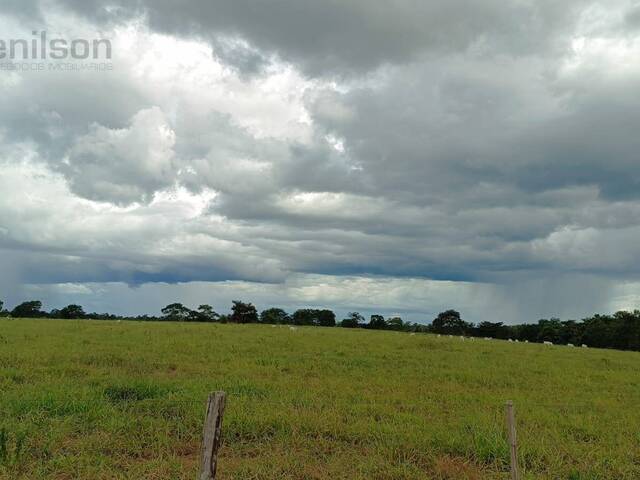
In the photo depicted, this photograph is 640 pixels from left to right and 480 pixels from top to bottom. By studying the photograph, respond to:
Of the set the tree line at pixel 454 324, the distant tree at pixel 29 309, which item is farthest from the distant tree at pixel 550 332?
the distant tree at pixel 29 309

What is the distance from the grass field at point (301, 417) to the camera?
7.16 meters

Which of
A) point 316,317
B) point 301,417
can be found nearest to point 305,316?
point 316,317

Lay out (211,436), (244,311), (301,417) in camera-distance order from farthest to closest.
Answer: (244,311) < (301,417) < (211,436)

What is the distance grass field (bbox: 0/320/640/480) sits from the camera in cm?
716

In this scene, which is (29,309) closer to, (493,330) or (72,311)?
(72,311)

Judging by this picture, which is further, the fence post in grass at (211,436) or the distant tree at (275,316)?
the distant tree at (275,316)

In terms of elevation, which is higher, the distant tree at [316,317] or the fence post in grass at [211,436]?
the fence post in grass at [211,436]

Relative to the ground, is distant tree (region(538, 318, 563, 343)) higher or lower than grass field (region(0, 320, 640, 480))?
lower

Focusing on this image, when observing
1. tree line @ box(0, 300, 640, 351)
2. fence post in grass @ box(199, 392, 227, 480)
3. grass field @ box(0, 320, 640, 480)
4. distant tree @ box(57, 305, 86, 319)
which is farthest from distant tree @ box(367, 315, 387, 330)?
fence post in grass @ box(199, 392, 227, 480)

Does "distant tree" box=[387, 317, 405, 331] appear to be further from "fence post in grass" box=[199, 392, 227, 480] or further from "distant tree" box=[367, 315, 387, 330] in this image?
"fence post in grass" box=[199, 392, 227, 480]

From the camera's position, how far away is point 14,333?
70.9 ft

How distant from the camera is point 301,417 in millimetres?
8961

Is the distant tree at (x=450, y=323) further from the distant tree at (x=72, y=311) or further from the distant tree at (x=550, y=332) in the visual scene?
the distant tree at (x=72, y=311)

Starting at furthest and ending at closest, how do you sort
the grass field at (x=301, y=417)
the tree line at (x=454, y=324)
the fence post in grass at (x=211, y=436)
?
the tree line at (x=454, y=324)
the grass field at (x=301, y=417)
the fence post in grass at (x=211, y=436)
